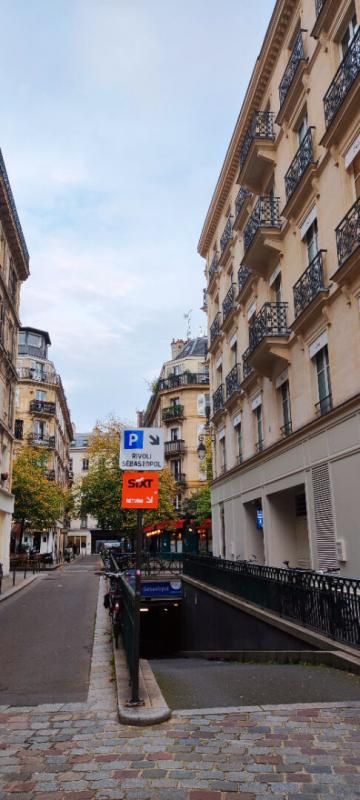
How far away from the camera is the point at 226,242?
23891 millimetres

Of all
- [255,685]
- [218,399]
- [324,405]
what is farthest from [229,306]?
[255,685]

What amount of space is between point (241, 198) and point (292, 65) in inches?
229

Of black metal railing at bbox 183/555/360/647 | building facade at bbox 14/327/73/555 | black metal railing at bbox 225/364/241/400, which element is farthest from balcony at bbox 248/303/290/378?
building facade at bbox 14/327/73/555

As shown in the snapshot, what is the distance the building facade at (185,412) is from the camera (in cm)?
4672

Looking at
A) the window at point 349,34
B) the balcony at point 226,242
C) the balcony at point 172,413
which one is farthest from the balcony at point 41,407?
the window at point 349,34

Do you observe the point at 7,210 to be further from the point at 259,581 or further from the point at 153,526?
the point at 153,526

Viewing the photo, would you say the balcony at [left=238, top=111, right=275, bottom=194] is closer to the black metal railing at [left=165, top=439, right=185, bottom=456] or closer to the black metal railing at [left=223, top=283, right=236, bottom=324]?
the black metal railing at [left=223, top=283, right=236, bottom=324]

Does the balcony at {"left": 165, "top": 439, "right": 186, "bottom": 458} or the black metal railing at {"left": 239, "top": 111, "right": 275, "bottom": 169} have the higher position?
the black metal railing at {"left": 239, "top": 111, "right": 275, "bottom": 169}

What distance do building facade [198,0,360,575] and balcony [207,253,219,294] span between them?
2602mm

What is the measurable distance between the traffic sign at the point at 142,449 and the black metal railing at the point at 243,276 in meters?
13.7

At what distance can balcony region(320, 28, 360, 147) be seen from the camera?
38.9 ft

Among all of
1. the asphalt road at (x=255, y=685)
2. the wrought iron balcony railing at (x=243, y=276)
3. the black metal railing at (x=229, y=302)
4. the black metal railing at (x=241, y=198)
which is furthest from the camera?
the black metal railing at (x=229, y=302)

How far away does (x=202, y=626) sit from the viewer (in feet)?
55.5

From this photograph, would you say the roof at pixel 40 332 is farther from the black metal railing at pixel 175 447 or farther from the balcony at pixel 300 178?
the balcony at pixel 300 178
